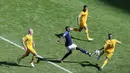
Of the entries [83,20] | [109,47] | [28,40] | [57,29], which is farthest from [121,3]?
[28,40]

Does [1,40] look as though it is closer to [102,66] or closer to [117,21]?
[102,66]

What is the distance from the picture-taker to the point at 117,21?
1198 inches

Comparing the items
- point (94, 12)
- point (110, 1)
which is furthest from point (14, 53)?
point (110, 1)

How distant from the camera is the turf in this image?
2341 centimetres

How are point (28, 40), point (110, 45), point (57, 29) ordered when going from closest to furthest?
point (28, 40), point (110, 45), point (57, 29)

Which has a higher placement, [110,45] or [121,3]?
[110,45]

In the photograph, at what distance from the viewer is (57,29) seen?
2825cm

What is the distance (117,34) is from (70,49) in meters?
6.34

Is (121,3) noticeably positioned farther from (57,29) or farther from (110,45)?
(110,45)

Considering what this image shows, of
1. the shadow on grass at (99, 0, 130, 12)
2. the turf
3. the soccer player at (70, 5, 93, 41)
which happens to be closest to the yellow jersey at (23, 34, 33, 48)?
the turf

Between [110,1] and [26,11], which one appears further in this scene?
[110,1]

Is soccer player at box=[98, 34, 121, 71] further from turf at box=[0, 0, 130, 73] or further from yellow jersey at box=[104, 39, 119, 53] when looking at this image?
turf at box=[0, 0, 130, 73]

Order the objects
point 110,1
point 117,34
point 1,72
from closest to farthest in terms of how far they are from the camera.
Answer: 1. point 1,72
2. point 117,34
3. point 110,1

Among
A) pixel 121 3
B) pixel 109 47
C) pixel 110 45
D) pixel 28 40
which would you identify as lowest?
pixel 121 3
